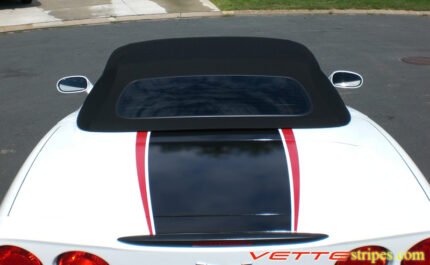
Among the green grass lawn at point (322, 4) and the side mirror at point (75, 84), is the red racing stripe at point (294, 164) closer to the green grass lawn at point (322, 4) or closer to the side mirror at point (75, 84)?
the side mirror at point (75, 84)

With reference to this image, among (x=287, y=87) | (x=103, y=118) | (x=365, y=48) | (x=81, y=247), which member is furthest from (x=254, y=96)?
(x=365, y=48)

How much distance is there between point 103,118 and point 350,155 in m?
1.19

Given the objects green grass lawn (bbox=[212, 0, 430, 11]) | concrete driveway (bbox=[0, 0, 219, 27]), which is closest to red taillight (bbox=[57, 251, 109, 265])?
concrete driveway (bbox=[0, 0, 219, 27])

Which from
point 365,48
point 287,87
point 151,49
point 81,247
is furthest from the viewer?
point 365,48

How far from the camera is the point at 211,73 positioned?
3.71 meters

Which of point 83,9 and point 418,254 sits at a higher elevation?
point 418,254

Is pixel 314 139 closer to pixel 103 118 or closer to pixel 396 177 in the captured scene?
pixel 396 177

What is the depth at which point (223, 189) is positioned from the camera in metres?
2.67

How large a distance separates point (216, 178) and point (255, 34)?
1160 cm

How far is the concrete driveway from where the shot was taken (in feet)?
55.8

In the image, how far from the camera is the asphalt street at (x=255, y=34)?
7.74 meters

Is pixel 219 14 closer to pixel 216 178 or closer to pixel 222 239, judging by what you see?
pixel 216 178

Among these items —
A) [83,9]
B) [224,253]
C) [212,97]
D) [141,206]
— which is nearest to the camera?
[224,253]

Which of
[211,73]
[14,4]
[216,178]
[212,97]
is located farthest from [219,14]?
[216,178]
